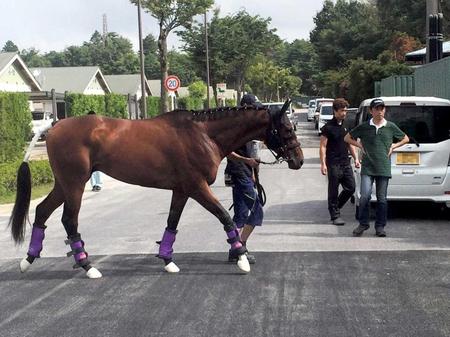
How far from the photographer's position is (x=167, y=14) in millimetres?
46562

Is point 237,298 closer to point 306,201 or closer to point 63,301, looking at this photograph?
point 63,301

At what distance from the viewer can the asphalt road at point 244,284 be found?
201 inches

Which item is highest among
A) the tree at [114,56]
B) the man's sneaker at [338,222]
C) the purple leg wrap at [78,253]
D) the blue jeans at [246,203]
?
the tree at [114,56]

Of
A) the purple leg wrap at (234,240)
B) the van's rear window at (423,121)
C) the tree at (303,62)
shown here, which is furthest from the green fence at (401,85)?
the tree at (303,62)

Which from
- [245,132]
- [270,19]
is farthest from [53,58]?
[245,132]

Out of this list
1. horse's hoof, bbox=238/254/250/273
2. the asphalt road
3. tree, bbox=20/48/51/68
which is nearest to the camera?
the asphalt road

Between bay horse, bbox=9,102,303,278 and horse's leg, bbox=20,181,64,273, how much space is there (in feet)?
0.03

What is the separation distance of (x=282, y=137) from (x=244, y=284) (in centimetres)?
169

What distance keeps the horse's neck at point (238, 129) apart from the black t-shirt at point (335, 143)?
2.78m

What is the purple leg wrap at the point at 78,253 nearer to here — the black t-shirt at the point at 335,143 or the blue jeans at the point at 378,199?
the blue jeans at the point at 378,199

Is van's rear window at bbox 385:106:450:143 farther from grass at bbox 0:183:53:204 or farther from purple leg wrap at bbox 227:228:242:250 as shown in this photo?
grass at bbox 0:183:53:204

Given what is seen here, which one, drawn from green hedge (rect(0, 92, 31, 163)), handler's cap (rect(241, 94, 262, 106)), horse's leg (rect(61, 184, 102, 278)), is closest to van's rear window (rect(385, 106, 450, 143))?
handler's cap (rect(241, 94, 262, 106))

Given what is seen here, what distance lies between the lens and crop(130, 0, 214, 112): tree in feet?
147

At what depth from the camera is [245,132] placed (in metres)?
7.10
